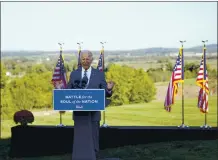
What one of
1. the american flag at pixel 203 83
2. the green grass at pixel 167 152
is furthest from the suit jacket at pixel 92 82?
the american flag at pixel 203 83

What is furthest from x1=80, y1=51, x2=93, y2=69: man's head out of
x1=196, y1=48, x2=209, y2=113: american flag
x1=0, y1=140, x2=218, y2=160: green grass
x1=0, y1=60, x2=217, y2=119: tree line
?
x1=0, y1=60, x2=217, y2=119: tree line

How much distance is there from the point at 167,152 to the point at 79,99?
3.06 metres

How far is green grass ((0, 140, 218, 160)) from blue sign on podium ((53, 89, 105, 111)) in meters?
2.10

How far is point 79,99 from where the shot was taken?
6352mm

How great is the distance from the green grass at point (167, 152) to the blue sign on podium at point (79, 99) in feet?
6.89

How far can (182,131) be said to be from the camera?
33.0 ft

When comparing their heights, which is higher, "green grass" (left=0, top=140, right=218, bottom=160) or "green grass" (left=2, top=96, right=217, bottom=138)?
"green grass" (left=0, top=140, right=218, bottom=160)

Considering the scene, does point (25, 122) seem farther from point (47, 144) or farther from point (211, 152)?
point (211, 152)

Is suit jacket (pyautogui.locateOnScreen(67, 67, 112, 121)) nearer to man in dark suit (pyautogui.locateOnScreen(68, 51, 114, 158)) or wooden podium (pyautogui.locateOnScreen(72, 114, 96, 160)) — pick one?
man in dark suit (pyautogui.locateOnScreen(68, 51, 114, 158))

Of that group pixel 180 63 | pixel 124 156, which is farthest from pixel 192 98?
pixel 124 156

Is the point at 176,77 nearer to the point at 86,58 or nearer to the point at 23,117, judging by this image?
the point at 23,117

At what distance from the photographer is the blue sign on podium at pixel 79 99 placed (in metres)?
6.34

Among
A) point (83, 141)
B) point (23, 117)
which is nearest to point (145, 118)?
point (23, 117)

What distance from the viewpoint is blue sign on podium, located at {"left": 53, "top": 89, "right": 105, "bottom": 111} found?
6336mm
